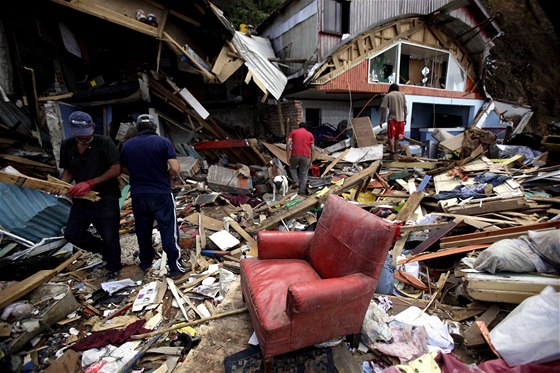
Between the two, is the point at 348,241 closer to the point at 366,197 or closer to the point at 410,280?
the point at 410,280

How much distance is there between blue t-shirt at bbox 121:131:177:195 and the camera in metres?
3.09

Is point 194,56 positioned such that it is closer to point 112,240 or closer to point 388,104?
point 112,240

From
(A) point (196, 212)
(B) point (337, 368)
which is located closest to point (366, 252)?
(B) point (337, 368)

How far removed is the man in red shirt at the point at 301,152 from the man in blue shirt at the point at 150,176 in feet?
12.6

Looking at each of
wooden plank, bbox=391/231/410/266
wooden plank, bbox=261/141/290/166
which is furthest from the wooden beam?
wooden plank, bbox=261/141/290/166

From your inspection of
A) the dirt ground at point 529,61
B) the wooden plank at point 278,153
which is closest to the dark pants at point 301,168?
the wooden plank at point 278,153

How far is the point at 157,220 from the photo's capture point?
321 centimetres

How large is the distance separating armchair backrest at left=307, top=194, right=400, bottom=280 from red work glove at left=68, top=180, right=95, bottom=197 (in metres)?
2.62

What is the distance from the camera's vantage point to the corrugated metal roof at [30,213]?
3887 mm

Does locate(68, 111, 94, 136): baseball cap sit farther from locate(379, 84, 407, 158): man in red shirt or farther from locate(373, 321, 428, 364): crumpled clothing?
locate(379, 84, 407, 158): man in red shirt

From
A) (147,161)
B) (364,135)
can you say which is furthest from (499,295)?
(364,135)

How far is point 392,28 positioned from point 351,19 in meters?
2.11

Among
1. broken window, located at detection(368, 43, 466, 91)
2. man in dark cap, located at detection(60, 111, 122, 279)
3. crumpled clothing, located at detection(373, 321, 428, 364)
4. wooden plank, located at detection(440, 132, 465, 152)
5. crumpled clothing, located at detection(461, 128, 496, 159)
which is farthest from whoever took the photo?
broken window, located at detection(368, 43, 466, 91)

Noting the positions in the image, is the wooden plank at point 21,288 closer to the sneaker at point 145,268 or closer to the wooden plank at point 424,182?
the sneaker at point 145,268
